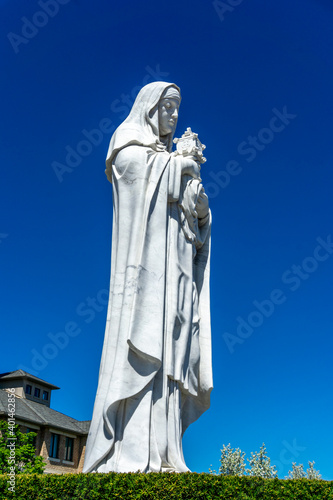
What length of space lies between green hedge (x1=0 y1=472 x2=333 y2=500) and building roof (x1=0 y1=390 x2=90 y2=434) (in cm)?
2567

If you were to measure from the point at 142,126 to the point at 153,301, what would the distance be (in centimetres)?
363

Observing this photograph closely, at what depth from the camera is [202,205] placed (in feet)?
37.1

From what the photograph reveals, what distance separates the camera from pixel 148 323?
30.3 ft

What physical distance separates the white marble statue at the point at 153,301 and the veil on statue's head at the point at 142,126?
0.07 ft

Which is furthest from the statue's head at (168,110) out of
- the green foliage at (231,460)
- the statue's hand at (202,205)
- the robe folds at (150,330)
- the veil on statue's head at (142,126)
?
the green foliage at (231,460)

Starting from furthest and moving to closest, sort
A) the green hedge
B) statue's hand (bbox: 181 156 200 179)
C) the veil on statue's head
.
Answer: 1. statue's hand (bbox: 181 156 200 179)
2. the veil on statue's head
3. the green hedge

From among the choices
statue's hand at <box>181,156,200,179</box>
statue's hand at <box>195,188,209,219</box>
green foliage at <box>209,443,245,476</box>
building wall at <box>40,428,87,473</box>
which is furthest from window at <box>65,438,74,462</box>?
statue's hand at <box>181,156,200,179</box>

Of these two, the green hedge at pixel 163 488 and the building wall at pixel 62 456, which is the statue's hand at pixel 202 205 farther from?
the building wall at pixel 62 456

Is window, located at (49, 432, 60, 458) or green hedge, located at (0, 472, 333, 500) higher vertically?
window, located at (49, 432, 60, 458)

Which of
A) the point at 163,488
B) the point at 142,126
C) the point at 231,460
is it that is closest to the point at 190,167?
the point at 142,126

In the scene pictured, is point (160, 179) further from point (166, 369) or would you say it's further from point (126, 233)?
point (166, 369)

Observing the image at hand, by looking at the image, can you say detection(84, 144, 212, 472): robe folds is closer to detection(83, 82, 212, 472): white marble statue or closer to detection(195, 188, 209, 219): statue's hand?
detection(83, 82, 212, 472): white marble statue

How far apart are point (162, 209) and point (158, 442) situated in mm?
4095

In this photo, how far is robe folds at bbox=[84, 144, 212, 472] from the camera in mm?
8633
